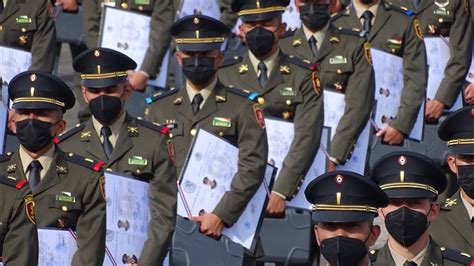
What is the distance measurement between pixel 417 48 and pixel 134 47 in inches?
105

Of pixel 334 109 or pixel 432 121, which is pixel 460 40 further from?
pixel 334 109

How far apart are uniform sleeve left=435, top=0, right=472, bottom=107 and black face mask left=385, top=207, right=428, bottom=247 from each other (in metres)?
6.22

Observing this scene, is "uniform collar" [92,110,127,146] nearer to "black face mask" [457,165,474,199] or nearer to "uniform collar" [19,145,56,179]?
"uniform collar" [19,145,56,179]

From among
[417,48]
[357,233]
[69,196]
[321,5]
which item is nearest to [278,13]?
[321,5]

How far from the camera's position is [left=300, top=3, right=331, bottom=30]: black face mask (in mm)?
15848

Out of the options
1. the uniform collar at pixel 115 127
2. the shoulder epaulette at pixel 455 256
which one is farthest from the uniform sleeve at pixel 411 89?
the shoulder epaulette at pixel 455 256

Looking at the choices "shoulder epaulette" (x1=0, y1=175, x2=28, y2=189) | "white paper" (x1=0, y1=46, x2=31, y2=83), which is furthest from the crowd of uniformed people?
"white paper" (x1=0, y1=46, x2=31, y2=83)

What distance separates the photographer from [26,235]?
11.5 m

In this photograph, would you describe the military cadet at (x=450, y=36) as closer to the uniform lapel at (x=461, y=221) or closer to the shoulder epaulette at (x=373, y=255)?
the uniform lapel at (x=461, y=221)

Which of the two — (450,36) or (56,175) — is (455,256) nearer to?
(56,175)

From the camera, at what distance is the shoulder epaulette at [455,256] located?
36.3 feet

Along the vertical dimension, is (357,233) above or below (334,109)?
above

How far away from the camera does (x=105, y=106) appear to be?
43.0 feet

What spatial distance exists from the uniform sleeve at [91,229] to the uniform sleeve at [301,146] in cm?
267
